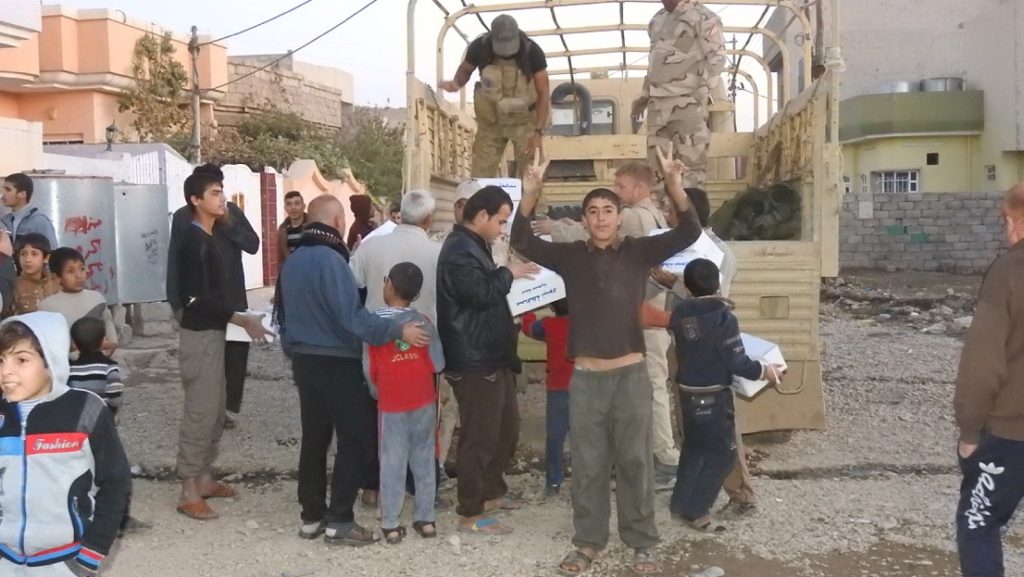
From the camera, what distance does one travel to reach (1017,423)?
346 cm

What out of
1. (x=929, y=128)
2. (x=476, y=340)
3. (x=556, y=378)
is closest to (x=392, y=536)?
(x=476, y=340)

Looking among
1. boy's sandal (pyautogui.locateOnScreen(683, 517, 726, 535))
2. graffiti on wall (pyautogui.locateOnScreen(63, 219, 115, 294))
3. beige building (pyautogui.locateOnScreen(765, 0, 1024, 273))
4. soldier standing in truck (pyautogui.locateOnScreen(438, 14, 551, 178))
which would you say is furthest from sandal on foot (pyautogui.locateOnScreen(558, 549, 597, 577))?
beige building (pyautogui.locateOnScreen(765, 0, 1024, 273))

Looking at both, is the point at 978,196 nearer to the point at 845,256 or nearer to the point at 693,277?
the point at 845,256

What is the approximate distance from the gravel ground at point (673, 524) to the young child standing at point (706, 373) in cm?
32

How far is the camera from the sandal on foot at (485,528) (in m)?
4.86

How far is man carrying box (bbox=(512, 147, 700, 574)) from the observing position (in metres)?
4.31

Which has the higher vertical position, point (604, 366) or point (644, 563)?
point (604, 366)

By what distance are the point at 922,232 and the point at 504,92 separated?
17.4 metres

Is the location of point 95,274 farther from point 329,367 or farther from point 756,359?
point 756,359

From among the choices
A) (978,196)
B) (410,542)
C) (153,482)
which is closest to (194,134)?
(978,196)

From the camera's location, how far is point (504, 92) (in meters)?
7.09

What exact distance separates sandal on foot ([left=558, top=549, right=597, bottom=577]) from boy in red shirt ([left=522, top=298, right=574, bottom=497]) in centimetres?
105

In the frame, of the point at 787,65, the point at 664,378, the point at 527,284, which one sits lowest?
the point at 664,378

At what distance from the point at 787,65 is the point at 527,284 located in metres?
4.55
